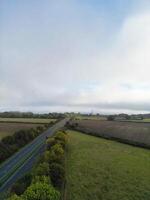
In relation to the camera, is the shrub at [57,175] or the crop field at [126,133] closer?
the shrub at [57,175]

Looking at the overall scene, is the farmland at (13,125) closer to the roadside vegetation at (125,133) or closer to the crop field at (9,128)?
the crop field at (9,128)

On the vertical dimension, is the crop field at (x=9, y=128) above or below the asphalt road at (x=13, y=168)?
above

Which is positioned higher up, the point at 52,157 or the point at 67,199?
the point at 52,157

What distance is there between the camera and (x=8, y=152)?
44.3 metres

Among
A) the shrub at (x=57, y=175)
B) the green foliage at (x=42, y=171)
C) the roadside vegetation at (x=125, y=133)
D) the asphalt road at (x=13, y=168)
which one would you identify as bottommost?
the asphalt road at (x=13, y=168)

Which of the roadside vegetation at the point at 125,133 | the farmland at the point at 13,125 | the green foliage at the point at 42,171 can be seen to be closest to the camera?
the green foliage at the point at 42,171

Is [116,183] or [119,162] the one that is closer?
[116,183]

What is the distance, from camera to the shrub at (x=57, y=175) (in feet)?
79.3

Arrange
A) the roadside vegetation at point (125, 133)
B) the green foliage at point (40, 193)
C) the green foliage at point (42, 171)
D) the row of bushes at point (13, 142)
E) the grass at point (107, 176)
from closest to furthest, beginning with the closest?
the green foliage at point (40, 193) → the grass at point (107, 176) → the green foliage at point (42, 171) → the row of bushes at point (13, 142) → the roadside vegetation at point (125, 133)

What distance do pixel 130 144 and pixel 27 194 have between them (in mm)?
37703

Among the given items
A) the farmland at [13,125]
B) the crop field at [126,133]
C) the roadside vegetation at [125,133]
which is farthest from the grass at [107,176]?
the farmland at [13,125]

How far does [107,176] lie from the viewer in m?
27.1

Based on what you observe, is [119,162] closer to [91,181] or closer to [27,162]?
[91,181]

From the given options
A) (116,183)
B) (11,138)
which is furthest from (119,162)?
(11,138)
